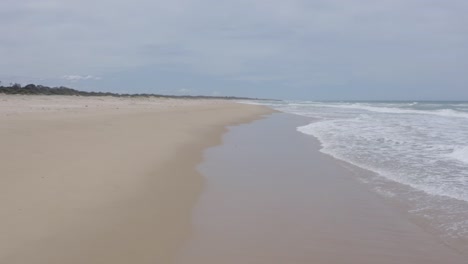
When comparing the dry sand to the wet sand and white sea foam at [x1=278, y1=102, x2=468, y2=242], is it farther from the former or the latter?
white sea foam at [x1=278, y1=102, x2=468, y2=242]

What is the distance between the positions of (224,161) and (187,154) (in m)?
1.14

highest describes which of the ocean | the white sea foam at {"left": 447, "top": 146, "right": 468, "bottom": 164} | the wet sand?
the white sea foam at {"left": 447, "top": 146, "right": 468, "bottom": 164}

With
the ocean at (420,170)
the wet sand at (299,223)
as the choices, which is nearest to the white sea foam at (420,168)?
→ the ocean at (420,170)

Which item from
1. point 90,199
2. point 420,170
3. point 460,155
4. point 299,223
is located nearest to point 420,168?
point 420,170

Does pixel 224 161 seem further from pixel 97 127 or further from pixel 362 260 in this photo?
pixel 362 260

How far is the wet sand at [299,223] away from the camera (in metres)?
4.64

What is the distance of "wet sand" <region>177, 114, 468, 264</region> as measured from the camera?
15.2 ft

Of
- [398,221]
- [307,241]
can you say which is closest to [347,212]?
[398,221]

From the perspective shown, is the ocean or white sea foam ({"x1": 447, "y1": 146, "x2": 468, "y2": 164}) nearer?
the ocean

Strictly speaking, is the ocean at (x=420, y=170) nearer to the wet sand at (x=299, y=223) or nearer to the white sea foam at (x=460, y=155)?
the white sea foam at (x=460, y=155)

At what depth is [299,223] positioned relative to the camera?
5766 millimetres

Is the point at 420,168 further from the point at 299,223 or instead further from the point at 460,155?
the point at 299,223

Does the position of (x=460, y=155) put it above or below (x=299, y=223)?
above

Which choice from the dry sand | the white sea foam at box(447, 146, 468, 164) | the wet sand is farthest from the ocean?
the dry sand
